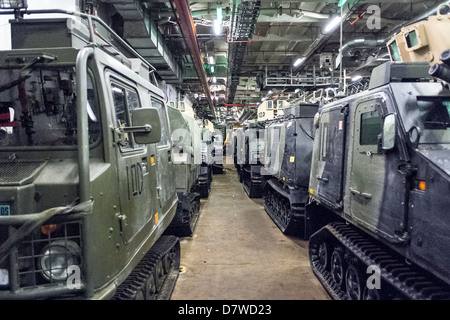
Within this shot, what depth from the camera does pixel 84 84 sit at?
1.97 meters

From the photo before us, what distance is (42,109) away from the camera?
2299mm

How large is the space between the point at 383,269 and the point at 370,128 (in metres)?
1.39

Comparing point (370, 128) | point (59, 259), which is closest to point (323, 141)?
point (370, 128)

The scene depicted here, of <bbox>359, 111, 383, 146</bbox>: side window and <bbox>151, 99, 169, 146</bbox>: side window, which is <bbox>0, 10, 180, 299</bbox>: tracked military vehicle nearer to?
<bbox>151, 99, 169, 146</bbox>: side window

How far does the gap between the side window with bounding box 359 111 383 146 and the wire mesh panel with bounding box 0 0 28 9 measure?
323 centimetres

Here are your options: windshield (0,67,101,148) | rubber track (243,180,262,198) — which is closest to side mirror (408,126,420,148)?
windshield (0,67,101,148)

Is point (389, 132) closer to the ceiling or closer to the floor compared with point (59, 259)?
closer to the ceiling

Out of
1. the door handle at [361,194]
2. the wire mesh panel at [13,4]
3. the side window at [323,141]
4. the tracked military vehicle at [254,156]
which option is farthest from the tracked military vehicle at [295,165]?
the wire mesh panel at [13,4]

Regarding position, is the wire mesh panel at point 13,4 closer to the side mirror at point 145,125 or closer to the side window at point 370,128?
the side mirror at point 145,125

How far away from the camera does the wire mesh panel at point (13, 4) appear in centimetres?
234

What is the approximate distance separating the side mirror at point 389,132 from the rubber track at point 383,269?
1.09 metres

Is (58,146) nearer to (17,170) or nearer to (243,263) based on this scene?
(17,170)

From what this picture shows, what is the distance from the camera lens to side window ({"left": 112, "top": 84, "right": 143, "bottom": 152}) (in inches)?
97.1
